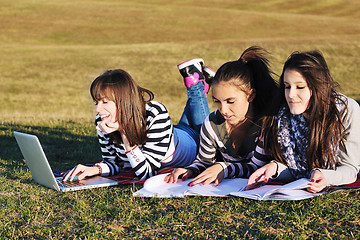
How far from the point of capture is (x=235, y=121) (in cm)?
461

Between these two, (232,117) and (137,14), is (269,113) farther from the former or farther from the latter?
(137,14)

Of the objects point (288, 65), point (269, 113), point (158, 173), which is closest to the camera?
point (288, 65)

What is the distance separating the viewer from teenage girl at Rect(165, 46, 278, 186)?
14.2ft

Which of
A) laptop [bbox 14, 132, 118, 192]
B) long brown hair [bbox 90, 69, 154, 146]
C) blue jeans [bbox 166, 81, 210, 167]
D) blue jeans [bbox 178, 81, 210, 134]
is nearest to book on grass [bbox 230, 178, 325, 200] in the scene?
long brown hair [bbox 90, 69, 154, 146]

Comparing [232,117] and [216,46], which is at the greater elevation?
[232,117]

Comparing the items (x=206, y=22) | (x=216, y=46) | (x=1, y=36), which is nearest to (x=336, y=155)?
(x=216, y=46)

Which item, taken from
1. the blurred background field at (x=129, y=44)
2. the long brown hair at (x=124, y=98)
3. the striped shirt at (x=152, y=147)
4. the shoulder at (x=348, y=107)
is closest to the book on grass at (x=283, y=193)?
the shoulder at (x=348, y=107)

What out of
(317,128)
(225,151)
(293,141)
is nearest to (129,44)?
(225,151)

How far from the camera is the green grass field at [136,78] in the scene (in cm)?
333

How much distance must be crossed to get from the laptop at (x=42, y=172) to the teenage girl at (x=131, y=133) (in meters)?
0.19

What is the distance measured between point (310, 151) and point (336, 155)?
0.23m

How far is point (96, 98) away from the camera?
4.38 meters

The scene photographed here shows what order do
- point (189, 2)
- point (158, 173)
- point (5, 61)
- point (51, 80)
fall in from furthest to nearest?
point (189, 2) < point (5, 61) < point (51, 80) < point (158, 173)

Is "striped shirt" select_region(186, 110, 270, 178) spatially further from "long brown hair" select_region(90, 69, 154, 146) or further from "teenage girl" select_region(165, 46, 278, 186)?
"long brown hair" select_region(90, 69, 154, 146)
